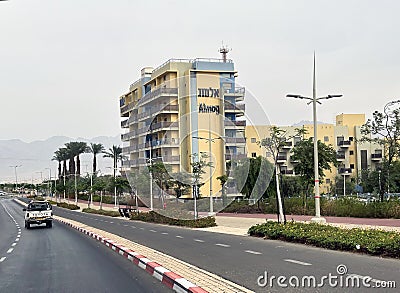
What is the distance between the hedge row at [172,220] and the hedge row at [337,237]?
10.2 meters

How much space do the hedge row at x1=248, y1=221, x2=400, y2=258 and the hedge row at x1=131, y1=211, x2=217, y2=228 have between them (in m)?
10.2

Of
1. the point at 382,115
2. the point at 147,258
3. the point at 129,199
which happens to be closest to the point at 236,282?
the point at 147,258

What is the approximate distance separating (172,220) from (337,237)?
74.6 feet

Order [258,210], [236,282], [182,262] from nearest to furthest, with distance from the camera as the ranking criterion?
1. [236,282]
2. [182,262]
3. [258,210]

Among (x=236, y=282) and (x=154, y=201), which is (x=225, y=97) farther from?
(x=236, y=282)

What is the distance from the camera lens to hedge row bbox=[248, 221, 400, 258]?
49.5ft

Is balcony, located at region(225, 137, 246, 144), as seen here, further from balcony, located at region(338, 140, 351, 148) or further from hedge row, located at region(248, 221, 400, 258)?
balcony, located at region(338, 140, 351, 148)

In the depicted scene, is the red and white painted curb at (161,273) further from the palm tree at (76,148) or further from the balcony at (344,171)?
the palm tree at (76,148)

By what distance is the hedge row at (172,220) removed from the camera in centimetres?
3425

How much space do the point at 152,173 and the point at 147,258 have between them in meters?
35.7

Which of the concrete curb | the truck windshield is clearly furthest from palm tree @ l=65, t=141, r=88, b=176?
the concrete curb

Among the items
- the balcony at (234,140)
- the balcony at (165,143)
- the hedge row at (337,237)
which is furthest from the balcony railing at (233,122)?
the hedge row at (337,237)

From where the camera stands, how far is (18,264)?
651 inches

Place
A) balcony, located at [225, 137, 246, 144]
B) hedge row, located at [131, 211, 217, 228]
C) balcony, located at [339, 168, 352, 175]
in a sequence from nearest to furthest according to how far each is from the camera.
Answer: hedge row, located at [131, 211, 217, 228] < balcony, located at [225, 137, 246, 144] < balcony, located at [339, 168, 352, 175]
